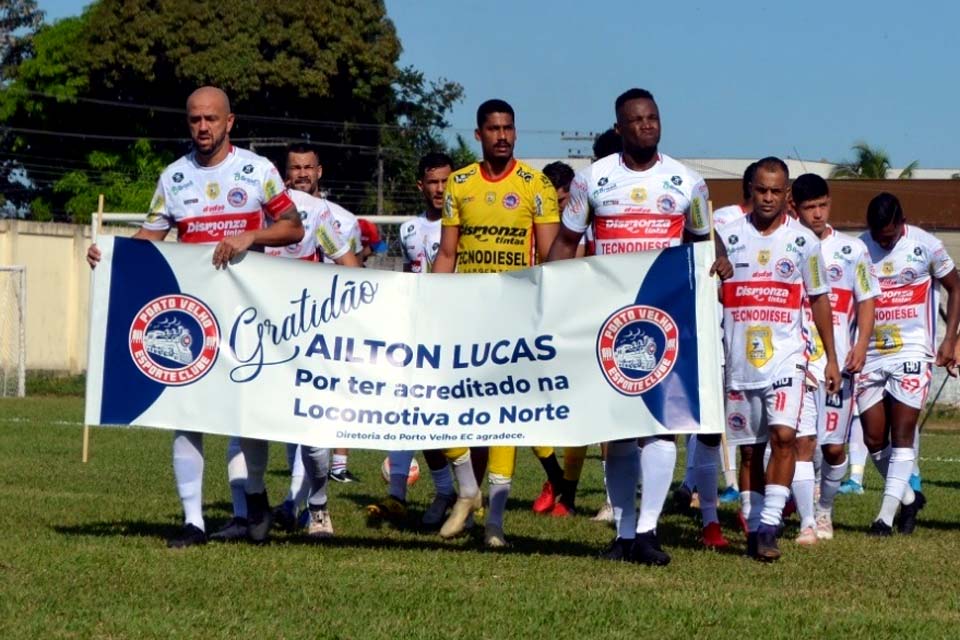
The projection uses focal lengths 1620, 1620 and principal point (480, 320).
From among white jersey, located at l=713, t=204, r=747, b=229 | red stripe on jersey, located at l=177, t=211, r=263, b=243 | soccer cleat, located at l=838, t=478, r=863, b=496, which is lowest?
soccer cleat, located at l=838, t=478, r=863, b=496

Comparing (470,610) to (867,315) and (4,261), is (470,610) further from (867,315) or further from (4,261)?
(4,261)

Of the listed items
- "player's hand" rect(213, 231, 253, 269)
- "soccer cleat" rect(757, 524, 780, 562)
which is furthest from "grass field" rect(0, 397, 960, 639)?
"player's hand" rect(213, 231, 253, 269)

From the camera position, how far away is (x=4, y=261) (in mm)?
33000

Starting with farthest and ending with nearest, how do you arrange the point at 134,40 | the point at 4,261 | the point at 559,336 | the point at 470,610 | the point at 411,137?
the point at 411,137 → the point at 134,40 → the point at 4,261 → the point at 559,336 → the point at 470,610

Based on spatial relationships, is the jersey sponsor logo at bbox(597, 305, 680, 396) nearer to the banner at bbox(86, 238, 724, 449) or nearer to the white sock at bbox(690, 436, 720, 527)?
the banner at bbox(86, 238, 724, 449)

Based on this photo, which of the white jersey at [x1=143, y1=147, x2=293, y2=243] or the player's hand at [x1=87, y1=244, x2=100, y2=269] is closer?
the player's hand at [x1=87, y1=244, x2=100, y2=269]

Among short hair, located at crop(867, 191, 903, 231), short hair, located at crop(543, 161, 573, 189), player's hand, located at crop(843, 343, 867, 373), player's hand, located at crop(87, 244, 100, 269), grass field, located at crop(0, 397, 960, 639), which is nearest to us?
grass field, located at crop(0, 397, 960, 639)

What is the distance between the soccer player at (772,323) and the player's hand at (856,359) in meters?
0.98

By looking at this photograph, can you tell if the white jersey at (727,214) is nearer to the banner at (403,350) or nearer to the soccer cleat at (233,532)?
the banner at (403,350)

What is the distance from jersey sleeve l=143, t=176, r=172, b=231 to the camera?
8.92 m

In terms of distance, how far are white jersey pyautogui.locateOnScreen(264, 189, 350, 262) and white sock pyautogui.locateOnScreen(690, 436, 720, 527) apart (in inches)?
101

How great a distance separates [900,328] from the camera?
37.8 feet

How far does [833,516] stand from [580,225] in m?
4.50

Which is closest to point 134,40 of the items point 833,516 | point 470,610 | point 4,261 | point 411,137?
point 411,137
